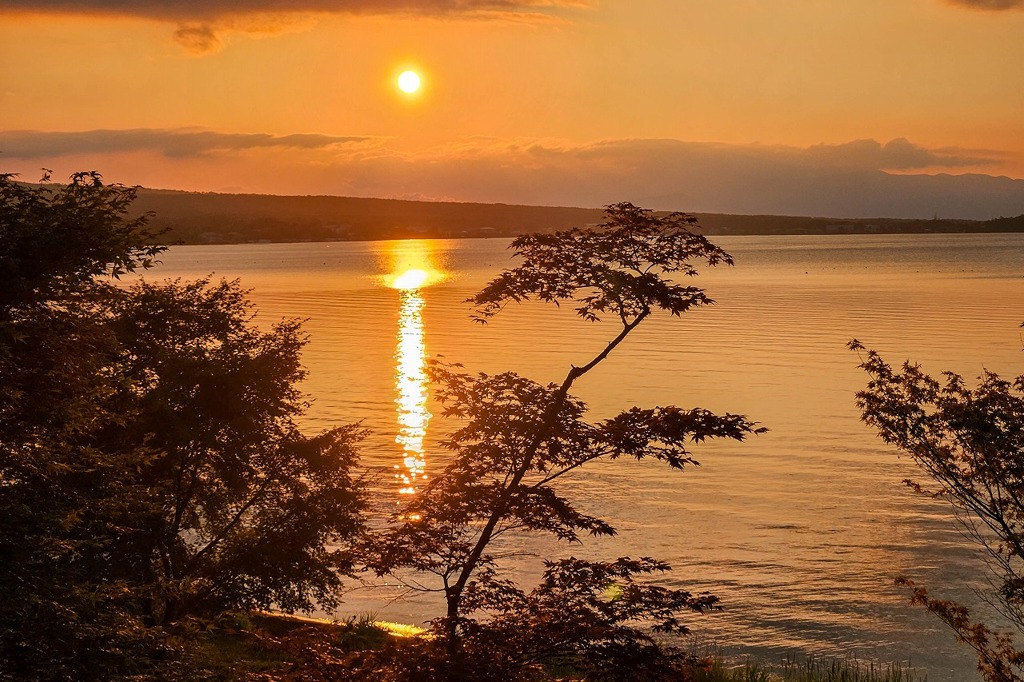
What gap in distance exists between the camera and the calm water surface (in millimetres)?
32188

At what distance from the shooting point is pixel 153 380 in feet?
89.8

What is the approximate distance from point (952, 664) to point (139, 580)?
21242mm

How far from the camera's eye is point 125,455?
64.4 ft

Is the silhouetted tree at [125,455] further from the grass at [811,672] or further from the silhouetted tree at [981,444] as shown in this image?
the silhouetted tree at [981,444]

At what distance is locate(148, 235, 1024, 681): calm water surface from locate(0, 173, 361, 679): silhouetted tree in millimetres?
6813

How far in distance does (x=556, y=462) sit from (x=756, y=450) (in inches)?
1574

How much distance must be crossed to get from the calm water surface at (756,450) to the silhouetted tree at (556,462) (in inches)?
569

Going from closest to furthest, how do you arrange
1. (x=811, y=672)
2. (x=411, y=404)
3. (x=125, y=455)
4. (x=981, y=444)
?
(x=125, y=455)
(x=981, y=444)
(x=811, y=672)
(x=411, y=404)

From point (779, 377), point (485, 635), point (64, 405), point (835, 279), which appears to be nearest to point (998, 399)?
point (485, 635)

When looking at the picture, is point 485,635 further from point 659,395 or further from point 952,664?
point 659,395

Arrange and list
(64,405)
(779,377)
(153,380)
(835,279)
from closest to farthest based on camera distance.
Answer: (64,405), (153,380), (779,377), (835,279)

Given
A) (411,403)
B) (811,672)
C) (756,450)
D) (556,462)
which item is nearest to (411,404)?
(411,403)

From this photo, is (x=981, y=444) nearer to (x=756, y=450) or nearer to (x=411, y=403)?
(x=756, y=450)

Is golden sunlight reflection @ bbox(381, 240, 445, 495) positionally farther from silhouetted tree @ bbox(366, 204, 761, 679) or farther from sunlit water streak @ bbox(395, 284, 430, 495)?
silhouetted tree @ bbox(366, 204, 761, 679)
